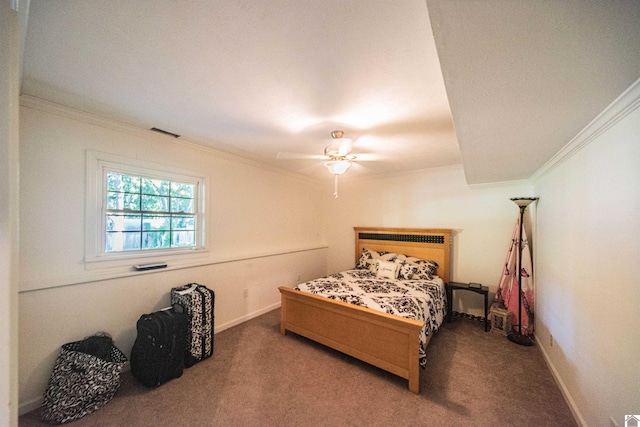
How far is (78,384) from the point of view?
171cm

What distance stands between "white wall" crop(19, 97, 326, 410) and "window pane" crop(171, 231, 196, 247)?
0.68 feet

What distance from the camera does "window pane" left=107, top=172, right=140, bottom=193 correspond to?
222cm

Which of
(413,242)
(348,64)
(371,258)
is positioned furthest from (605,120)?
(371,258)

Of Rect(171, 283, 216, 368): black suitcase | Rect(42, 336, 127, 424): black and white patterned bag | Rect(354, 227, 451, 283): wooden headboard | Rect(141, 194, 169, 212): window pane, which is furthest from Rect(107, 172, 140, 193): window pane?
Rect(354, 227, 451, 283): wooden headboard

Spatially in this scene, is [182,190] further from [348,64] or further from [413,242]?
[413,242]

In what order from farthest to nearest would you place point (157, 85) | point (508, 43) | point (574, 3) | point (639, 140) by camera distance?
point (157, 85) < point (639, 140) < point (508, 43) < point (574, 3)

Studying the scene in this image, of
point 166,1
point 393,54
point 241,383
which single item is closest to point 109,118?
point 166,1

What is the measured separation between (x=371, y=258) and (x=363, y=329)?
6.10ft

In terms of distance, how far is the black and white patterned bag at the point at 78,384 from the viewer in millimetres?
1653

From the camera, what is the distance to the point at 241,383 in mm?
2066

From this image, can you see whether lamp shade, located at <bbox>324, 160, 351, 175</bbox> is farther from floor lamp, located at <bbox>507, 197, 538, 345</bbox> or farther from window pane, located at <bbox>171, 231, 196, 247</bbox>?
floor lamp, located at <bbox>507, 197, 538, 345</bbox>

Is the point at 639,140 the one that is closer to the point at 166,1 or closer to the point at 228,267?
the point at 166,1

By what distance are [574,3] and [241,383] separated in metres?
2.91

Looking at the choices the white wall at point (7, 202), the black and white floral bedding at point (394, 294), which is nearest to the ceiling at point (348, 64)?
the white wall at point (7, 202)
